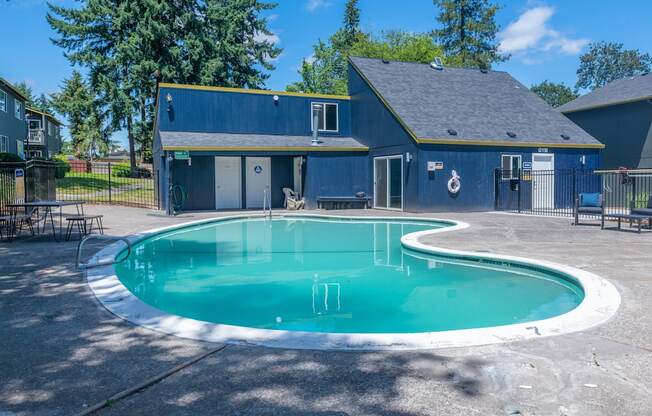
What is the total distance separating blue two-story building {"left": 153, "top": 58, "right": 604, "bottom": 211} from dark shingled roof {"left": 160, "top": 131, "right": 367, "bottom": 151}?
0.04 metres

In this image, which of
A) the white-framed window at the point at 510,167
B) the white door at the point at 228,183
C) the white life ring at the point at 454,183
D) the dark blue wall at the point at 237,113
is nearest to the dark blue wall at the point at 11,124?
the dark blue wall at the point at 237,113

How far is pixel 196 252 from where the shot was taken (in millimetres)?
10023

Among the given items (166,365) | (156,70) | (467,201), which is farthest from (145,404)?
(156,70)

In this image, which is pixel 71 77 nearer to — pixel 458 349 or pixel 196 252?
pixel 196 252

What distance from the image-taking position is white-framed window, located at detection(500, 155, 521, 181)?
730 inches

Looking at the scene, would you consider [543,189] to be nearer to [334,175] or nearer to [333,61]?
[334,175]

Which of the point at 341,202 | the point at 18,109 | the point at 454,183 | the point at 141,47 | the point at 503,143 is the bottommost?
the point at 341,202

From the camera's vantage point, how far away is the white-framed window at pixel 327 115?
68.9ft

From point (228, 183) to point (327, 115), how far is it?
17.4 feet

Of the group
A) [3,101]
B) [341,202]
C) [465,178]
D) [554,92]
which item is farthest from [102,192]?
[554,92]

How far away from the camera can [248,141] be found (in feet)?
62.0

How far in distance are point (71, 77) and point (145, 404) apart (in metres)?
59.3

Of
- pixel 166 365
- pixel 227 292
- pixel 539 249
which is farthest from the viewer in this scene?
pixel 539 249

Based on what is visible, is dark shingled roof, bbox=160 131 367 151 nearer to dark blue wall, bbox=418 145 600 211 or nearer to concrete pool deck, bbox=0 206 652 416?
dark blue wall, bbox=418 145 600 211
